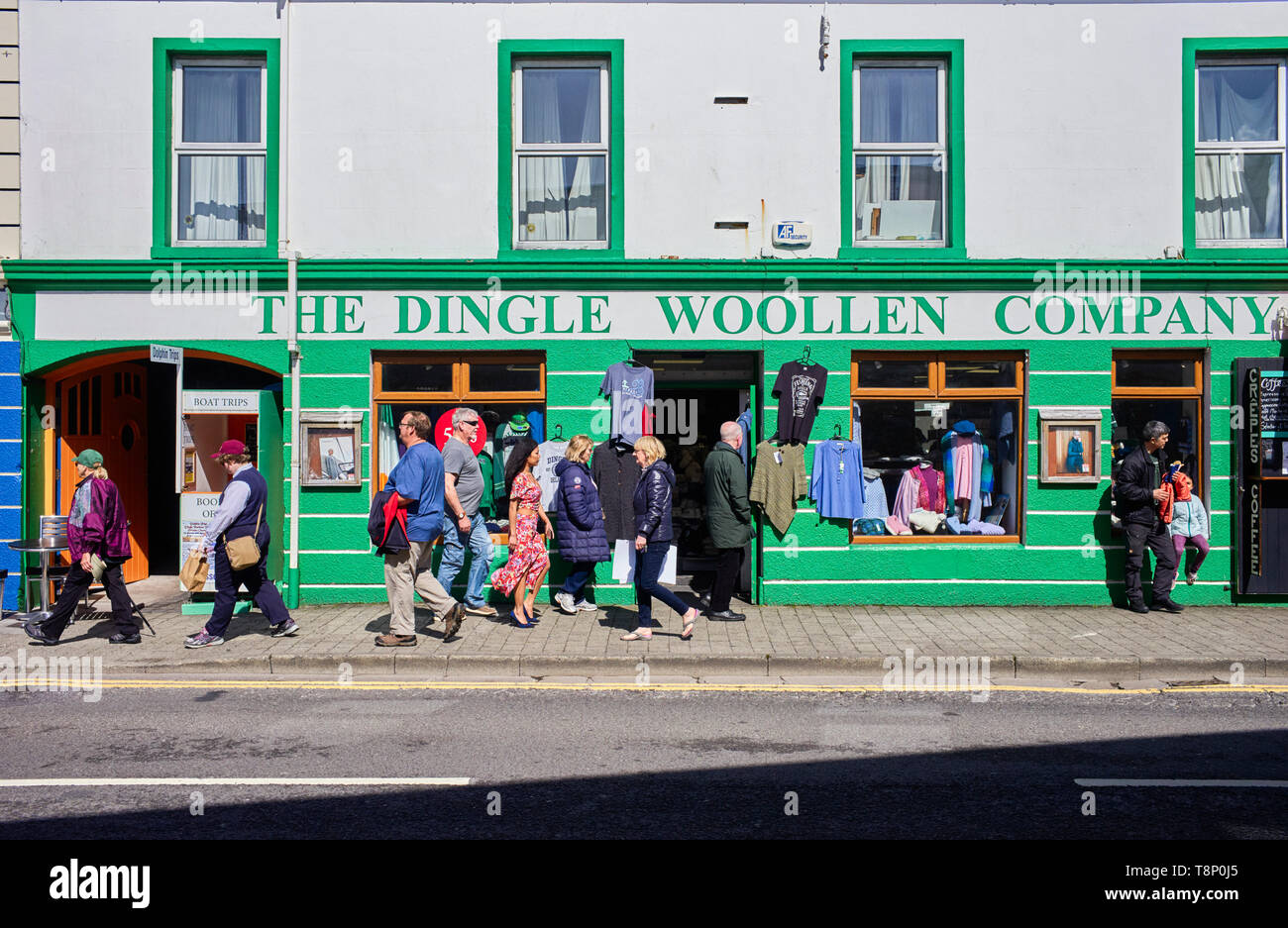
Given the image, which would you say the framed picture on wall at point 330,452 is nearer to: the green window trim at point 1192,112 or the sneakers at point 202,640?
the sneakers at point 202,640

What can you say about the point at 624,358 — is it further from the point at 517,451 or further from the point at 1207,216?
the point at 1207,216

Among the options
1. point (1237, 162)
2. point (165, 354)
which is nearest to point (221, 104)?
point (165, 354)

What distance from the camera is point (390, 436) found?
38.8 ft

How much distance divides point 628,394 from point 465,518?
2.53 metres

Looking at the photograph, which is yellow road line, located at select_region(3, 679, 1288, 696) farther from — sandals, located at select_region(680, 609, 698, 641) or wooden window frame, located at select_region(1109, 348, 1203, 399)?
wooden window frame, located at select_region(1109, 348, 1203, 399)

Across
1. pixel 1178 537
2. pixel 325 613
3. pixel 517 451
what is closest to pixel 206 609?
pixel 325 613

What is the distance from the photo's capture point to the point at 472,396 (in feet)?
38.7

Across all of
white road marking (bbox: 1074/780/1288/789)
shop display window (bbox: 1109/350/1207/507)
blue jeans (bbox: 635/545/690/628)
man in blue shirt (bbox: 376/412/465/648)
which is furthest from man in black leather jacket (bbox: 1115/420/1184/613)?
man in blue shirt (bbox: 376/412/465/648)

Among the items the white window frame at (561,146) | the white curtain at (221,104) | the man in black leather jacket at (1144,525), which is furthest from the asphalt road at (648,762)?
the white curtain at (221,104)

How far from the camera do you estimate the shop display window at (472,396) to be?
11.8 metres

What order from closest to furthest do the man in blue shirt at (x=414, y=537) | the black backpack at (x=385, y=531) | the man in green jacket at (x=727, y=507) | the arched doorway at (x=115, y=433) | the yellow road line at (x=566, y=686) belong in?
1. the yellow road line at (x=566, y=686)
2. the black backpack at (x=385, y=531)
3. the man in blue shirt at (x=414, y=537)
4. the man in green jacket at (x=727, y=507)
5. the arched doorway at (x=115, y=433)

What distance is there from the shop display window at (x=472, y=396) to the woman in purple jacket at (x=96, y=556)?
289 cm

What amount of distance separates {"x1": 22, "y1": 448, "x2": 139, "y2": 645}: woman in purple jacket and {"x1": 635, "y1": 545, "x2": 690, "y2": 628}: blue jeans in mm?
4484

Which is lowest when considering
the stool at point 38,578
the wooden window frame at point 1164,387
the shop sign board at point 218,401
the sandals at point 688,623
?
the sandals at point 688,623
